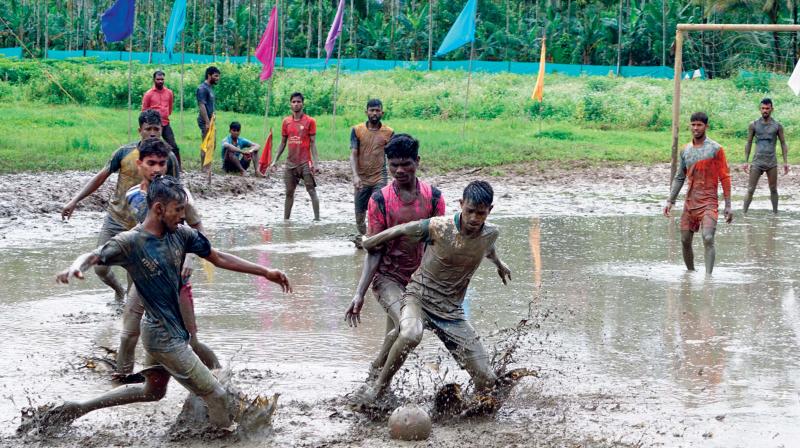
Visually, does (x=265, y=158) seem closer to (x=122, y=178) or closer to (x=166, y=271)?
(x=122, y=178)

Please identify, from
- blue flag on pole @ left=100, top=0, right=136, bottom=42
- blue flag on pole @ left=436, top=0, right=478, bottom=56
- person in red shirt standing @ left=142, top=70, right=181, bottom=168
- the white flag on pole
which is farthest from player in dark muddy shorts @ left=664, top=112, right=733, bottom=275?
blue flag on pole @ left=436, top=0, right=478, bottom=56

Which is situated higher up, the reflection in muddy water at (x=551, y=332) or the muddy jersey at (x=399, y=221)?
the muddy jersey at (x=399, y=221)

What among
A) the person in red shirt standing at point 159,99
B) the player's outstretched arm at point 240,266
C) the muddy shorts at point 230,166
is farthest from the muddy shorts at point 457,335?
the muddy shorts at point 230,166

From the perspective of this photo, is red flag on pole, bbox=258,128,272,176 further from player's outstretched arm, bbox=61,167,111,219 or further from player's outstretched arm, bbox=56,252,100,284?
player's outstretched arm, bbox=56,252,100,284

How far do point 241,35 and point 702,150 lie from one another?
5571 centimetres

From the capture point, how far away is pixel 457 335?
5.97 meters

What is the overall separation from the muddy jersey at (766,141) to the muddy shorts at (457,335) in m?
11.6

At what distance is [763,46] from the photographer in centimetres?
4559

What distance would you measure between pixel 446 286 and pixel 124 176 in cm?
326

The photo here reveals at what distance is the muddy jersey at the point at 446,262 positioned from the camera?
234 inches

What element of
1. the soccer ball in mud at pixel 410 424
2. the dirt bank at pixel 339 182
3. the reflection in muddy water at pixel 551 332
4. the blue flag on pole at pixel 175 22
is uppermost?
the blue flag on pole at pixel 175 22

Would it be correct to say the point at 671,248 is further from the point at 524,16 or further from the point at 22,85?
the point at 524,16

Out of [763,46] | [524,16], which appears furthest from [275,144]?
[524,16]

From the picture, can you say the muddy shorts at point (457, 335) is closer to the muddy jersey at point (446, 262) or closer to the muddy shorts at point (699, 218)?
the muddy jersey at point (446, 262)
